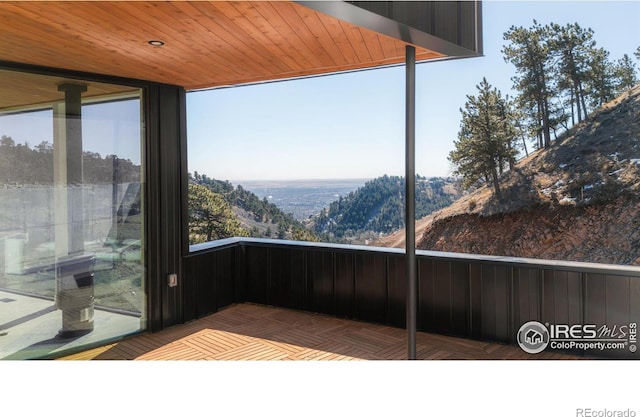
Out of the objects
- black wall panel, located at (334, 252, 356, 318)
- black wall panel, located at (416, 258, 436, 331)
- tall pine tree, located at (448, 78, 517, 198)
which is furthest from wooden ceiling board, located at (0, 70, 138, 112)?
tall pine tree, located at (448, 78, 517, 198)

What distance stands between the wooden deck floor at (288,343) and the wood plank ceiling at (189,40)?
210 centimetres

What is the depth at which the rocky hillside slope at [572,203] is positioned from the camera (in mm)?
9109

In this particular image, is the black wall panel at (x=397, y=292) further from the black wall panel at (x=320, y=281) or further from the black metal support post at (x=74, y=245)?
the black metal support post at (x=74, y=245)

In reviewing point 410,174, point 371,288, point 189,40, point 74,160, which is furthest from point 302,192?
point 189,40

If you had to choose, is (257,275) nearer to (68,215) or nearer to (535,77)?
(68,215)

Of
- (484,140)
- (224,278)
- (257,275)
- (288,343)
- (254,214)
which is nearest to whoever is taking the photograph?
(288,343)

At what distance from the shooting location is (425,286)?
13.1 feet

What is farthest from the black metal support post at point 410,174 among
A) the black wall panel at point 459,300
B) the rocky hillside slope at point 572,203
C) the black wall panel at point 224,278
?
the rocky hillside slope at point 572,203

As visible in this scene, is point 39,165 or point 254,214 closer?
point 39,165

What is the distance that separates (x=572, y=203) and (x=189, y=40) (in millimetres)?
9163

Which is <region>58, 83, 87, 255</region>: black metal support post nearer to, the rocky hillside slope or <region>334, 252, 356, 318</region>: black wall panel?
<region>334, 252, 356, 318</region>: black wall panel

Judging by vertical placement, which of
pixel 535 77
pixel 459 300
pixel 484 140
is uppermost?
pixel 535 77
